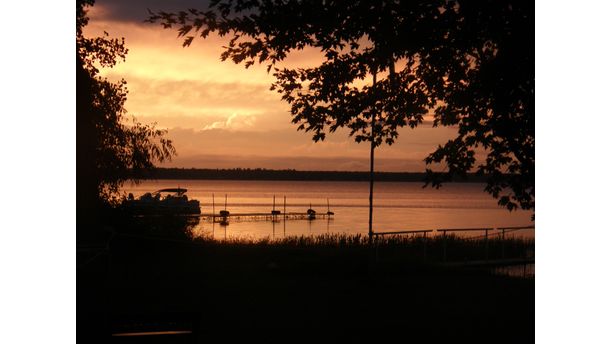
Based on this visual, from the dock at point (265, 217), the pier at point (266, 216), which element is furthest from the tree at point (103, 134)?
the dock at point (265, 217)

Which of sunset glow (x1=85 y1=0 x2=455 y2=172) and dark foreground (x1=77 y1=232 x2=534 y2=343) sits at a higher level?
sunset glow (x1=85 y1=0 x2=455 y2=172)

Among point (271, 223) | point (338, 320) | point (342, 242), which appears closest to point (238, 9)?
point (338, 320)

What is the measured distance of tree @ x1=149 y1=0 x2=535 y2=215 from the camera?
275 inches

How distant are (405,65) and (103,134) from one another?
20.1 feet

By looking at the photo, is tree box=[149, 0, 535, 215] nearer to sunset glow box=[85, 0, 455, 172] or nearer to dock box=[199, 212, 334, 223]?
sunset glow box=[85, 0, 455, 172]

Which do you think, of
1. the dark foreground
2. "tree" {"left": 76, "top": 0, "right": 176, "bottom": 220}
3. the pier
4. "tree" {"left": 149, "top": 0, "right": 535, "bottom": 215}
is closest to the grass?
the dark foreground

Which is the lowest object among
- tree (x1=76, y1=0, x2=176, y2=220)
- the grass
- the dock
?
the dock

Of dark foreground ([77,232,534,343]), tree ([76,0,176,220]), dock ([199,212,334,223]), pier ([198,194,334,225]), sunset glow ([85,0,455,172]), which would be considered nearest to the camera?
dark foreground ([77,232,534,343])

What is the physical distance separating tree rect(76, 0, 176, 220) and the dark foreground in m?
1.16

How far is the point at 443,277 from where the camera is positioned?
11281mm

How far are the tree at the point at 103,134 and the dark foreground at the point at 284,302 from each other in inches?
45.8

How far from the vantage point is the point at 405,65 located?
7863mm
